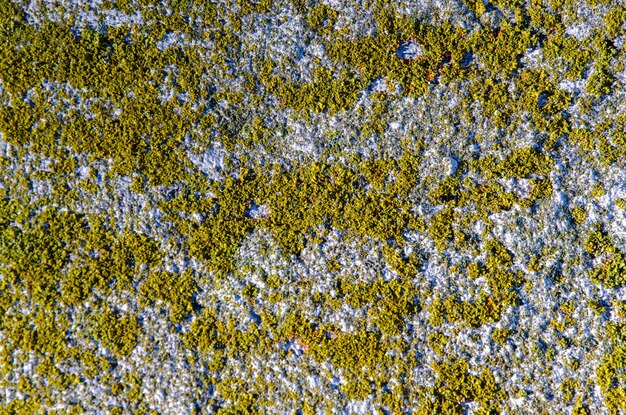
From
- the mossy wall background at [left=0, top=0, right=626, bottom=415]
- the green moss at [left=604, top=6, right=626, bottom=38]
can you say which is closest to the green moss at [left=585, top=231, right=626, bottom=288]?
the mossy wall background at [left=0, top=0, right=626, bottom=415]

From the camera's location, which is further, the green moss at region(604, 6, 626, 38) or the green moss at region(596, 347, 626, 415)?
the green moss at region(604, 6, 626, 38)

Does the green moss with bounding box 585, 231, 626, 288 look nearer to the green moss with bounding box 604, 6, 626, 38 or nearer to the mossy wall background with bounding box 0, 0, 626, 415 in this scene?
the mossy wall background with bounding box 0, 0, 626, 415

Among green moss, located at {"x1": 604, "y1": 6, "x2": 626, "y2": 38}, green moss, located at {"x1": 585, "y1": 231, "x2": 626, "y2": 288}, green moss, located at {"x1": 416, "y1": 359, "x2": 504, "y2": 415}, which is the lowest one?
green moss, located at {"x1": 416, "y1": 359, "x2": 504, "y2": 415}

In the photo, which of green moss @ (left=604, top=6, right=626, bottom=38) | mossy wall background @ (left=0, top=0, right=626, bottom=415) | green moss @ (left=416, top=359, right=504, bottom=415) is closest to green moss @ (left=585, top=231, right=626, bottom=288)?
mossy wall background @ (left=0, top=0, right=626, bottom=415)

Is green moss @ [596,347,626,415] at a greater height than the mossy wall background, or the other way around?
the mossy wall background

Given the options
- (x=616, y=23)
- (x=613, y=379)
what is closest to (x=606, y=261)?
(x=613, y=379)

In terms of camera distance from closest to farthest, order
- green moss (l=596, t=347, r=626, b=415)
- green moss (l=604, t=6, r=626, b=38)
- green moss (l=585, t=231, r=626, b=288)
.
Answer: green moss (l=596, t=347, r=626, b=415), green moss (l=585, t=231, r=626, b=288), green moss (l=604, t=6, r=626, b=38)

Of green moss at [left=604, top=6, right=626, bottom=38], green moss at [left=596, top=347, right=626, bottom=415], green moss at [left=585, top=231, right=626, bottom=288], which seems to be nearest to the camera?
green moss at [left=596, top=347, right=626, bottom=415]

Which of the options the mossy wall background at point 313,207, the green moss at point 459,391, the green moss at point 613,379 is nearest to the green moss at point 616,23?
the mossy wall background at point 313,207

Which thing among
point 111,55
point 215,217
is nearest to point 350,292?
point 215,217
